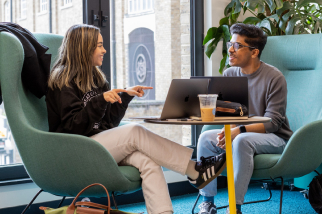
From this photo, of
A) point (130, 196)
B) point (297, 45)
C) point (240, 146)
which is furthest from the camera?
point (130, 196)

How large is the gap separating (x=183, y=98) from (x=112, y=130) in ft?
1.28

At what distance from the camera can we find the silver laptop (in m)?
1.54

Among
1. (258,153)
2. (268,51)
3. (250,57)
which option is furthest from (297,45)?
(258,153)

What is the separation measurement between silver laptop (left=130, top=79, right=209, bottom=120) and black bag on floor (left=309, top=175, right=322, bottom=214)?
0.98 meters

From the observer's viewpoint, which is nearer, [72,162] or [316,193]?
[72,162]

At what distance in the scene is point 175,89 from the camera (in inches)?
60.3

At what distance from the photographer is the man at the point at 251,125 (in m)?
1.92

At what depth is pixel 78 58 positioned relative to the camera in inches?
74.4

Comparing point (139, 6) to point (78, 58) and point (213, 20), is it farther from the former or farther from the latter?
point (78, 58)

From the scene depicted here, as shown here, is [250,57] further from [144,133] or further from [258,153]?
[144,133]

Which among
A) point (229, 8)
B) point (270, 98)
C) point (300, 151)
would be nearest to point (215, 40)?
point (229, 8)

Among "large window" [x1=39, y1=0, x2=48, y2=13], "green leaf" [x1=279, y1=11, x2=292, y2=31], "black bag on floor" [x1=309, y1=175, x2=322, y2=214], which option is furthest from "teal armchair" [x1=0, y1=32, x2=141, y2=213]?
"green leaf" [x1=279, y1=11, x2=292, y2=31]

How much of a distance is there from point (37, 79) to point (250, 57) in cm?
123

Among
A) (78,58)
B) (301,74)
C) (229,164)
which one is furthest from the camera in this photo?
(301,74)
